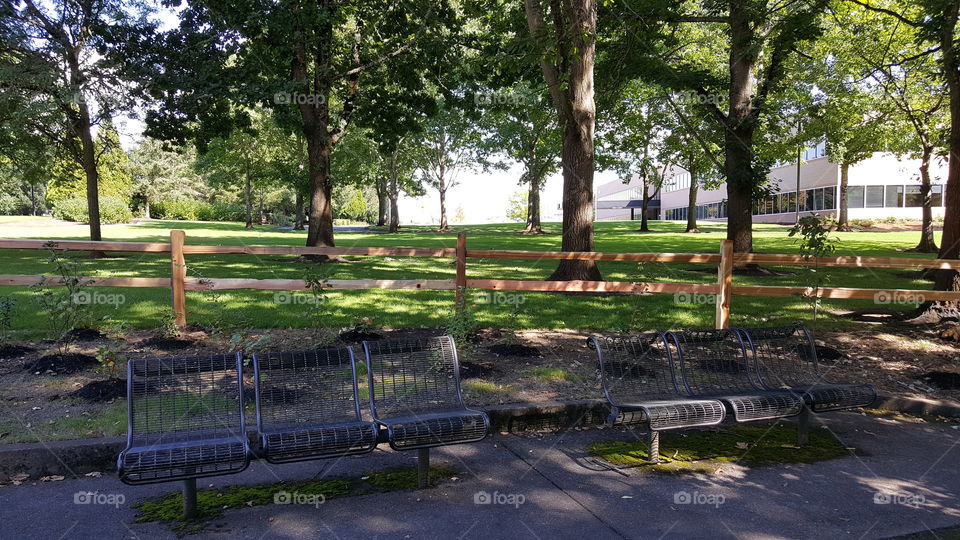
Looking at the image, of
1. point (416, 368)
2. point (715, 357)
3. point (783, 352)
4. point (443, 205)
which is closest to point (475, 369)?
point (416, 368)

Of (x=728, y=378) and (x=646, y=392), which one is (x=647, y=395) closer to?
(x=646, y=392)

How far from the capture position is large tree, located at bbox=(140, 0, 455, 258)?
54.3 ft

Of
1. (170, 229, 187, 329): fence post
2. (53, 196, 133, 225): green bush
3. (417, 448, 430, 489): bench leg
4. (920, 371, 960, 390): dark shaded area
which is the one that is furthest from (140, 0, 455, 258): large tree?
(53, 196, 133, 225): green bush

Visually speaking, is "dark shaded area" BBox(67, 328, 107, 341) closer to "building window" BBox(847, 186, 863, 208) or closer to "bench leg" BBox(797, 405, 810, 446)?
"bench leg" BBox(797, 405, 810, 446)

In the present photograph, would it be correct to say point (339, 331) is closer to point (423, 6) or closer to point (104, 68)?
point (423, 6)

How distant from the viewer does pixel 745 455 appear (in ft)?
17.1

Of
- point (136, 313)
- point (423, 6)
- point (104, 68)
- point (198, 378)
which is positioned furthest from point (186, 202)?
point (198, 378)

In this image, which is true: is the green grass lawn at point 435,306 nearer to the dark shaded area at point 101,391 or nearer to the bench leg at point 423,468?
the dark shaded area at point 101,391

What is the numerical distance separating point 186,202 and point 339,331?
74341 mm

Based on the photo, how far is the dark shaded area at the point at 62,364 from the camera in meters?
6.79

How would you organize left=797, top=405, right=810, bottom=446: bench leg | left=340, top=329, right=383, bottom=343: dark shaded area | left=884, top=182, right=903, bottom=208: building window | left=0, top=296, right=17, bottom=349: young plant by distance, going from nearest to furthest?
1. left=797, top=405, right=810, bottom=446: bench leg
2. left=0, top=296, right=17, bottom=349: young plant
3. left=340, top=329, right=383, bottom=343: dark shaded area
4. left=884, top=182, right=903, bottom=208: building window

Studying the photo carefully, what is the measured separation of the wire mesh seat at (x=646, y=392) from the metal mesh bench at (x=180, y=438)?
2.68 m

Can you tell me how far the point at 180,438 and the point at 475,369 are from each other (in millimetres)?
3337

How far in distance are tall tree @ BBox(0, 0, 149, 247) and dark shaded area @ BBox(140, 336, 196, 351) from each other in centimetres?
1455
